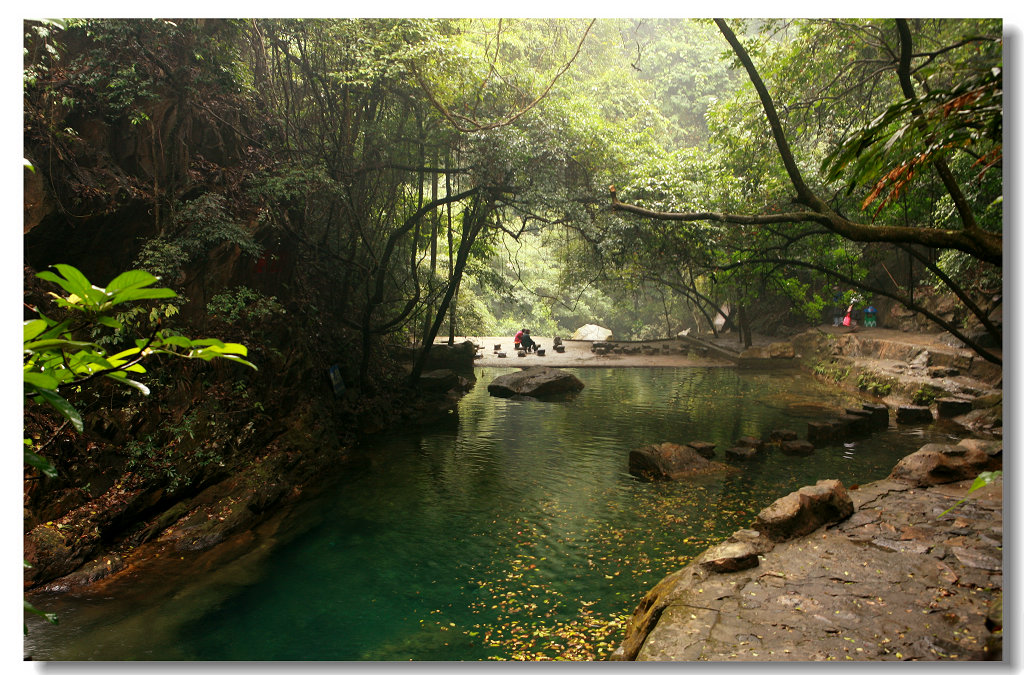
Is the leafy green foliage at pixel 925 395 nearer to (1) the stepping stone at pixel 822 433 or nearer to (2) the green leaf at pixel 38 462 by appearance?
(1) the stepping stone at pixel 822 433

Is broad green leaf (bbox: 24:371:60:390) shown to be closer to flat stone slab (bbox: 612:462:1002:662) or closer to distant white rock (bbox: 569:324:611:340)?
flat stone slab (bbox: 612:462:1002:662)

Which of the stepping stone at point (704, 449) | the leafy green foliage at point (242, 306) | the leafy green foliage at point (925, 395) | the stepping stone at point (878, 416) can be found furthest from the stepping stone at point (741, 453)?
the leafy green foliage at point (242, 306)

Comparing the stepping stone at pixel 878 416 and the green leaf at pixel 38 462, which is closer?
the green leaf at pixel 38 462

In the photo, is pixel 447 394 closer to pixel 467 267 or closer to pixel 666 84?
pixel 467 267

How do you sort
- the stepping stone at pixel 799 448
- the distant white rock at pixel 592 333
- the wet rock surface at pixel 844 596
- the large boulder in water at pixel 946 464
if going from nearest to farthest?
the wet rock surface at pixel 844 596
the large boulder in water at pixel 946 464
the stepping stone at pixel 799 448
the distant white rock at pixel 592 333

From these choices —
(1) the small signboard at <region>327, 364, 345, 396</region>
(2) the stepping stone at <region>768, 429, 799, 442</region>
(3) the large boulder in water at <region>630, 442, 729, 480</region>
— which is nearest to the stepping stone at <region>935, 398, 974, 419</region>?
(2) the stepping stone at <region>768, 429, 799, 442</region>

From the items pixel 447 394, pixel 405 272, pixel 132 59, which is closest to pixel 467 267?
pixel 405 272

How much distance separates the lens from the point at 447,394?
38.8 ft

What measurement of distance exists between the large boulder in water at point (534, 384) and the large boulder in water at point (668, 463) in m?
5.33

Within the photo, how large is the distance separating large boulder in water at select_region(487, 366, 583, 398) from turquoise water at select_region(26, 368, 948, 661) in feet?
11.0

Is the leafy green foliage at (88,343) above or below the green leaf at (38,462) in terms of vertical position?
above

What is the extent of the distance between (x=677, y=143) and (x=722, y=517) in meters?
17.9

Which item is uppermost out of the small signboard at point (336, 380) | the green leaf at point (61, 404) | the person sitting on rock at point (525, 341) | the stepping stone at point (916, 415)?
the green leaf at point (61, 404)

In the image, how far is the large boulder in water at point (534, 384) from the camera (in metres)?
12.3
